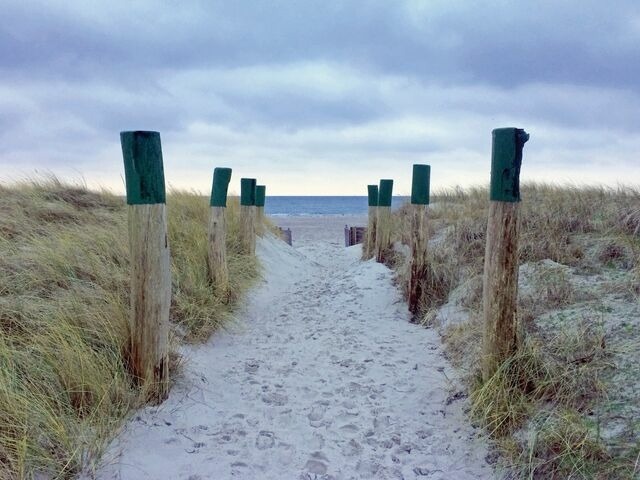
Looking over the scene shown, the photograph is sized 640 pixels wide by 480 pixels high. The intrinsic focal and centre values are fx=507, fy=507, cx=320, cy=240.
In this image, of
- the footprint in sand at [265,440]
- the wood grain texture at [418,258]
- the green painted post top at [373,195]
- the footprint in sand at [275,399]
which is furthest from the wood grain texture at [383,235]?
the footprint in sand at [265,440]

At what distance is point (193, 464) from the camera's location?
2.88m

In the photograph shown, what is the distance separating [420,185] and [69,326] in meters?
4.02

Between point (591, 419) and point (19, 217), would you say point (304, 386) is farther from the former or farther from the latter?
point (19, 217)

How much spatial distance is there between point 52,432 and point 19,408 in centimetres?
22

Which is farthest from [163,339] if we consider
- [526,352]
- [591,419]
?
[591,419]

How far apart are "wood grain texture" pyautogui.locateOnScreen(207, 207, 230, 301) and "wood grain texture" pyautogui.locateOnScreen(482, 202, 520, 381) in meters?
3.31

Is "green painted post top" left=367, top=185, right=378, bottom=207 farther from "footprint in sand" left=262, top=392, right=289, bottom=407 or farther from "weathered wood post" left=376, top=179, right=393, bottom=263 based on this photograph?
"footprint in sand" left=262, top=392, right=289, bottom=407

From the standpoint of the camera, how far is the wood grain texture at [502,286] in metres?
3.27

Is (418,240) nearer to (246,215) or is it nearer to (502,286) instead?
(502,286)

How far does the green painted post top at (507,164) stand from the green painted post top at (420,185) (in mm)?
2569

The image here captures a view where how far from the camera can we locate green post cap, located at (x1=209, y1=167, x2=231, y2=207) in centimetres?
598

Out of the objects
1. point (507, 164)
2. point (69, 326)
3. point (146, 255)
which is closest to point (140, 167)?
point (146, 255)

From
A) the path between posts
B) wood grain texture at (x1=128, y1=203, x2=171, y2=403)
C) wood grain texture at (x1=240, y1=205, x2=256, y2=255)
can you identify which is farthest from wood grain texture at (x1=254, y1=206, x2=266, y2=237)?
wood grain texture at (x1=128, y1=203, x2=171, y2=403)

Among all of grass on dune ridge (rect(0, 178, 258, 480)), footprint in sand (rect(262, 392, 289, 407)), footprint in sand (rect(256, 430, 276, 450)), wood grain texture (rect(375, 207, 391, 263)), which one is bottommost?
footprint in sand (rect(256, 430, 276, 450))
